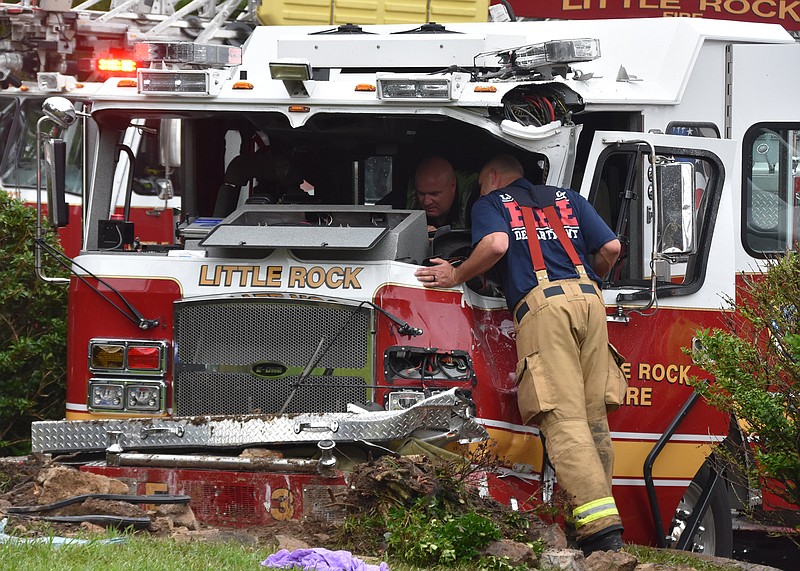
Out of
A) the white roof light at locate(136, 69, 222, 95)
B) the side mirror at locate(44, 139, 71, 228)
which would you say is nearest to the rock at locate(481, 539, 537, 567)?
the white roof light at locate(136, 69, 222, 95)

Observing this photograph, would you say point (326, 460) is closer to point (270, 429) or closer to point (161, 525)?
point (270, 429)

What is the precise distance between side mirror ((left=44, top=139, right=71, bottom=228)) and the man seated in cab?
80.0 inches

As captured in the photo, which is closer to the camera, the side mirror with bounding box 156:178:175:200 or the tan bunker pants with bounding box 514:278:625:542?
the tan bunker pants with bounding box 514:278:625:542

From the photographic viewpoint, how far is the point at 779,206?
320 inches

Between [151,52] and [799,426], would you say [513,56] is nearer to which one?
[151,52]

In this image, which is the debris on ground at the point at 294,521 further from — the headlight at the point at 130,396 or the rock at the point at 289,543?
the headlight at the point at 130,396

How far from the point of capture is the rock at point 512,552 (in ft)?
18.0

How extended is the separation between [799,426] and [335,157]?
10.4ft

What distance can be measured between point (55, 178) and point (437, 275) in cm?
210

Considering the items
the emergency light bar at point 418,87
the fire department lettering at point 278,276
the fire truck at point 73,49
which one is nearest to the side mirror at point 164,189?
the fire truck at point 73,49

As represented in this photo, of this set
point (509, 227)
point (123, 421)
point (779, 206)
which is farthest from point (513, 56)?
point (123, 421)

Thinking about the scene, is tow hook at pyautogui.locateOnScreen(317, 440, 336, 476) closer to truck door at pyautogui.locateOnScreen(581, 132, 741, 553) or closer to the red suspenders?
the red suspenders

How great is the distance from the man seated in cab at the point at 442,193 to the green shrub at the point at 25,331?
2.59m

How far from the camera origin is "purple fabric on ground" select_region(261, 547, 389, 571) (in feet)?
16.6
